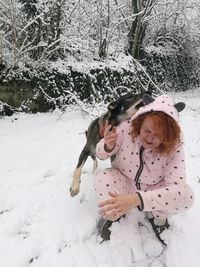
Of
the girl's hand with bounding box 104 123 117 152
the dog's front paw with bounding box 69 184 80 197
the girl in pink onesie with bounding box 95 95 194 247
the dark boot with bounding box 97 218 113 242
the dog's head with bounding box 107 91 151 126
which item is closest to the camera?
the girl in pink onesie with bounding box 95 95 194 247

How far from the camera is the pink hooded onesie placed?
2.35 m

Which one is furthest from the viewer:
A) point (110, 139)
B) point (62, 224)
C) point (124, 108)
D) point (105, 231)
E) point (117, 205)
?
point (124, 108)

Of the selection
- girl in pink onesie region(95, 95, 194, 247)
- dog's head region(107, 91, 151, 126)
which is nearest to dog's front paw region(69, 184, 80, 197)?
girl in pink onesie region(95, 95, 194, 247)

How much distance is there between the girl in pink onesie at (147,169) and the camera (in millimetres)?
2295

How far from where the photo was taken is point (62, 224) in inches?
115

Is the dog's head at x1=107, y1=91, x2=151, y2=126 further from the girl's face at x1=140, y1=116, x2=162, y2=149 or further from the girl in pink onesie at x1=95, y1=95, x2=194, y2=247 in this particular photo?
the girl's face at x1=140, y1=116, x2=162, y2=149

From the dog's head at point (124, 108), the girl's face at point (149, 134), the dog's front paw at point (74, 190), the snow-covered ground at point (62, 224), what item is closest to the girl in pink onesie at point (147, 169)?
the girl's face at point (149, 134)

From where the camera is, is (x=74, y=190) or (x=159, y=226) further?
(x=74, y=190)

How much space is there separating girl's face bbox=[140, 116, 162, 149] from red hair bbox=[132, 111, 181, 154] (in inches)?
0.8

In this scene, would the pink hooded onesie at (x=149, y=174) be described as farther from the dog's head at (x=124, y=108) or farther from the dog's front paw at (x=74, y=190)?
the dog's head at (x=124, y=108)

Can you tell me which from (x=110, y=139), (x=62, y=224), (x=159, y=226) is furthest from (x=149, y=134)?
(x=62, y=224)

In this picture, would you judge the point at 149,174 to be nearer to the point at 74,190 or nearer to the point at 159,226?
the point at 159,226

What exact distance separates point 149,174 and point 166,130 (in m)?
0.42

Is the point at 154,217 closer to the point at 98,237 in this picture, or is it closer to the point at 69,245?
the point at 98,237
